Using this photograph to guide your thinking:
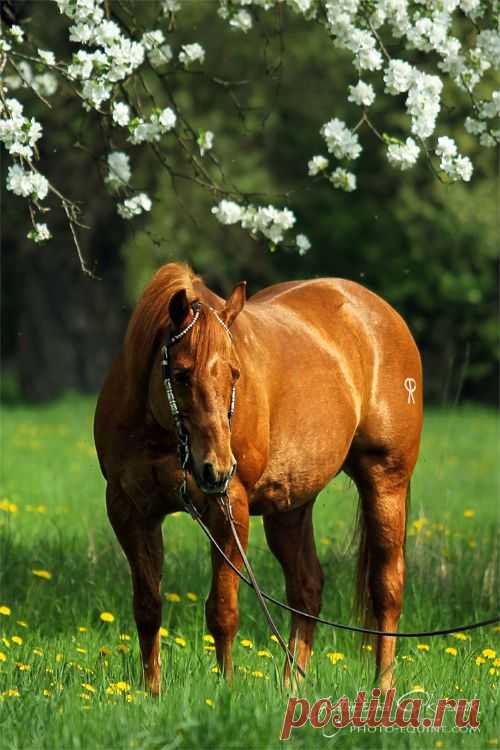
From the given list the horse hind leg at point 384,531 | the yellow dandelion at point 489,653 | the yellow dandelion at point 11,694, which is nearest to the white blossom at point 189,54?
the horse hind leg at point 384,531

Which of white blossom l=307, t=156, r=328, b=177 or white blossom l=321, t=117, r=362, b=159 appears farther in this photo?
white blossom l=307, t=156, r=328, b=177

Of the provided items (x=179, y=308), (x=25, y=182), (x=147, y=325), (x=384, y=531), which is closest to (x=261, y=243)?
(x=384, y=531)

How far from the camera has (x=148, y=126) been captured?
6.91 meters

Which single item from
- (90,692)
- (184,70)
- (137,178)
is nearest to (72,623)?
(90,692)

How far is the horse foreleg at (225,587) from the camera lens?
5285 mm

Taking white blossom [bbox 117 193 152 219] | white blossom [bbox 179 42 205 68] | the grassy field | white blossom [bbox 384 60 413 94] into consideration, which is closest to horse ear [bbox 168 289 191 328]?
the grassy field

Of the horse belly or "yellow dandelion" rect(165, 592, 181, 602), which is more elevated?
the horse belly

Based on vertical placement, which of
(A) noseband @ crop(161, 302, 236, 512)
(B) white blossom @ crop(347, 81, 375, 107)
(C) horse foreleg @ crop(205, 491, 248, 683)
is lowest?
(C) horse foreleg @ crop(205, 491, 248, 683)

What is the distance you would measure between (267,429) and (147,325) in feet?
2.39

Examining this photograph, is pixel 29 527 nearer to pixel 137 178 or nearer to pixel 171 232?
pixel 137 178

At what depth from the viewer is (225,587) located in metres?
5.30

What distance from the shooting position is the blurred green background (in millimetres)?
22938

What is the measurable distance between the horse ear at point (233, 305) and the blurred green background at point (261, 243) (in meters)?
16.7

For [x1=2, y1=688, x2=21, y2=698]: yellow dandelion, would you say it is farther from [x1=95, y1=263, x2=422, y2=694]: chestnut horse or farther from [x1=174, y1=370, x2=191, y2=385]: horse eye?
[x1=174, y1=370, x2=191, y2=385]: horse eye
